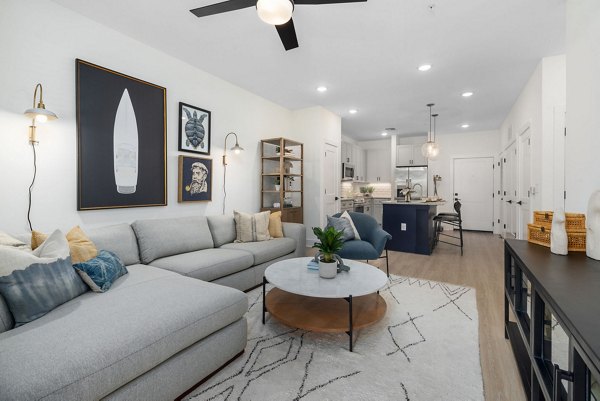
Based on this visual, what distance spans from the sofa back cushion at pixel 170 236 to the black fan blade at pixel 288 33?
214 cm

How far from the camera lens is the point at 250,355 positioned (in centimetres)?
186

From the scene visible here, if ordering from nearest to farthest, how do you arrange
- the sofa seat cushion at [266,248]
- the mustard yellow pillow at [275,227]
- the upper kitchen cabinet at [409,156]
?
the sofa seat cushion at [266,248] → the mustard yellow pillow at [275,227] → the upper kitchen cabinet at [409,156]

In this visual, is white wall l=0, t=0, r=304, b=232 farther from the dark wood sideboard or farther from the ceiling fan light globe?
the dark wood sideboard

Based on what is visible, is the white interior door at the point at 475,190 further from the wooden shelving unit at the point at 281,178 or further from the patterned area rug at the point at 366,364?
the patterned area rug at the point at 366,364

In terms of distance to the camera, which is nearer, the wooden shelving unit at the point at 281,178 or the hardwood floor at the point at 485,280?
Result: the hardwood floor at the point at 485,280

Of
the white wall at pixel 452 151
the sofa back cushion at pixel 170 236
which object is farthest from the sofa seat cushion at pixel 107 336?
the white wall at pixel 452 151

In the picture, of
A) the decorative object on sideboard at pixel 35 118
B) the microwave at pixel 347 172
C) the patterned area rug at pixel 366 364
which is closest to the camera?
the patterned area rug at pixel 366 364

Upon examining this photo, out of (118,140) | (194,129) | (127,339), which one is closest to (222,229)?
(194,129)

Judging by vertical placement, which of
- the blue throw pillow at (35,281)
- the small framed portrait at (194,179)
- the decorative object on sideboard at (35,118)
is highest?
the decorative object on sideboard at (35,118)

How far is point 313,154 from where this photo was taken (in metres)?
5.29

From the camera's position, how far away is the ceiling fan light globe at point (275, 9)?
1.69 metres

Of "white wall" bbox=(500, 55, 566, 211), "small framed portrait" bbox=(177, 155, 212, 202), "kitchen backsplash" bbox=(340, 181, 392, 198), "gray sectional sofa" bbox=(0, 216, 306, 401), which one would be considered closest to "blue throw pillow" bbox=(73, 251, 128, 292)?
"gray sectional sofa" bbox=(0, 216, 306, 401)

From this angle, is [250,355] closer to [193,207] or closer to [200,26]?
[193,207]

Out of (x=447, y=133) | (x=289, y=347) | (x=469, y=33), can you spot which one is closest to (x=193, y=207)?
(x=289, y=347)
